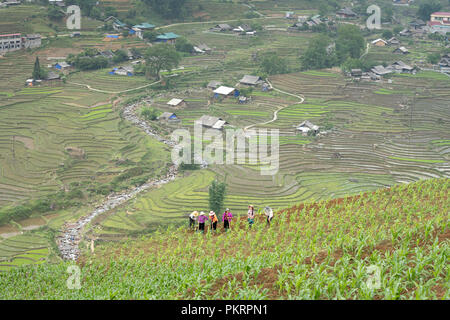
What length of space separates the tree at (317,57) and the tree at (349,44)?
3.36 ft

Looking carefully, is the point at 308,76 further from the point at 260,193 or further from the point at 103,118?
the point at 260,193

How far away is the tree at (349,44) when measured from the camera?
4919cm

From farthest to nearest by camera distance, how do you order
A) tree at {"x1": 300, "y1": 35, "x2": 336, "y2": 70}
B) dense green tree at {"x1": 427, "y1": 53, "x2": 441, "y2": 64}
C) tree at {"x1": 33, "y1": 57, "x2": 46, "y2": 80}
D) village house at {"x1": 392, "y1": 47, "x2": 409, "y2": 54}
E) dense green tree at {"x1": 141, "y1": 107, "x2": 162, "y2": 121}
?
village house at {"x1": 392, "y1": 47, "x2": 409, "y2": 54} → tree at {"x1": 300, "y1": 35, "x2": 336, "y2": 70} → dense green tree at {"x1": 427, "y1": 53, "x2": 441, "y2": 64} → tree at {"x1": 33, "y1": 57, "x2": 46, "y2": 80} → dense green tree at {"x1": 141, "y1": 107, "x2": 162, "y2": 121}

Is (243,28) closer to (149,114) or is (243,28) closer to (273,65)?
(273,65)

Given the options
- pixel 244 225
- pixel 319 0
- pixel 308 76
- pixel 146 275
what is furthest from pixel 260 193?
pixel 319 0

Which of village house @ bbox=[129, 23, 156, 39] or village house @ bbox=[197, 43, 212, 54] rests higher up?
village house @ bbox=[129, 23, 156, 39]

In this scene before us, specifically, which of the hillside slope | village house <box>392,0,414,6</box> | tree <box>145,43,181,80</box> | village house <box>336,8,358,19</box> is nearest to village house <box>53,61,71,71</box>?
A: tree <box>145,43,181,80</box>

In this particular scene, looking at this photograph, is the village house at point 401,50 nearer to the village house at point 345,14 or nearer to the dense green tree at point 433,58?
the dense green tree at point 433,58

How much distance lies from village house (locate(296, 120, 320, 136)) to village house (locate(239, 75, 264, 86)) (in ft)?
33.6

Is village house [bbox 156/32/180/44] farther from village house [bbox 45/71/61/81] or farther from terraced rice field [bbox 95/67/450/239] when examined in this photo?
village house [bbox 45/71/61/81]

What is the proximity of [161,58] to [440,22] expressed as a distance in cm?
3734

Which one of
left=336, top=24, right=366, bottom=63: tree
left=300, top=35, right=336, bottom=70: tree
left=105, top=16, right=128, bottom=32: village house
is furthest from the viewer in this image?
left=105, top=16, right=128, bottom=32: village house

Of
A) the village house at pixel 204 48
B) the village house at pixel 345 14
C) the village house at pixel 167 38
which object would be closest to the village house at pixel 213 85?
the village house at pixel 204 48

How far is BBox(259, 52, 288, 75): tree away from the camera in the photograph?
4659 centimetres
